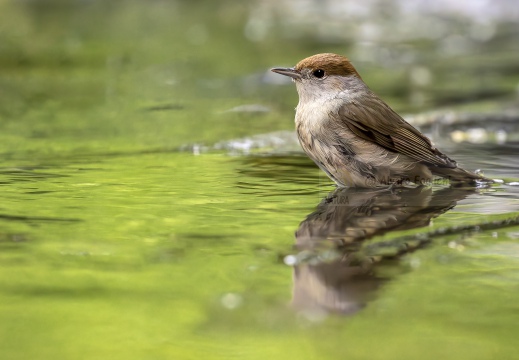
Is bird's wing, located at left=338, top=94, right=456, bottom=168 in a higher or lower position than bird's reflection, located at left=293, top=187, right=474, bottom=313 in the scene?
higher

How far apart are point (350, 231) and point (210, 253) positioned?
73cm

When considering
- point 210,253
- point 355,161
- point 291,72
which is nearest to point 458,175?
point 355,161

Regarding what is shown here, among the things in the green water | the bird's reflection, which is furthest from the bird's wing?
the green water

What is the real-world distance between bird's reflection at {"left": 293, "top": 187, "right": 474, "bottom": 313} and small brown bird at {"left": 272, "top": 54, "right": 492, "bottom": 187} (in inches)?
4.2

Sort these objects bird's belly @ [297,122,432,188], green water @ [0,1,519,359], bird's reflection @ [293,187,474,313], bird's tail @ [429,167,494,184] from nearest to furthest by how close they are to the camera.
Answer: green water @ [0,1,519,359], bird's reflection @ [293,187,474,313], bird's belly @ [297,122,432,188], bird's tail @ [429,167,494,184]

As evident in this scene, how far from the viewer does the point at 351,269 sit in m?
3.71

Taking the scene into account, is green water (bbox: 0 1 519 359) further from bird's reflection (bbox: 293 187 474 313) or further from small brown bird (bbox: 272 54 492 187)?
small brown bird (bbox: 272 54 492 187)

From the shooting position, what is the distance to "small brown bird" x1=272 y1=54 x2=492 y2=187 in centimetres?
530

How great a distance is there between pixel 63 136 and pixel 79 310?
14.0ft

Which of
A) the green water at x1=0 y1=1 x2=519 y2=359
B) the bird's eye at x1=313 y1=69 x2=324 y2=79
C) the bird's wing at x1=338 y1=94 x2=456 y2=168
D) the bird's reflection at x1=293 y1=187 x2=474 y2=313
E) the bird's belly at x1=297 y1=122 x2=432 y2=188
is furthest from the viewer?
the bird's eye at x1=313 y1=69 x2=324 y2=79

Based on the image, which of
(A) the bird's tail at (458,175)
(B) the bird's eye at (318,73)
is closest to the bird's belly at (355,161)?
(A) the bird's tail at (458,175)

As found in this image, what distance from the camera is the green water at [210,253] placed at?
300cm

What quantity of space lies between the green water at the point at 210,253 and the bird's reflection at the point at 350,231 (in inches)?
0.6

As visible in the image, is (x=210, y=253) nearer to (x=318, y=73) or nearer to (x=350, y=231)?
(x=350, y=231)
